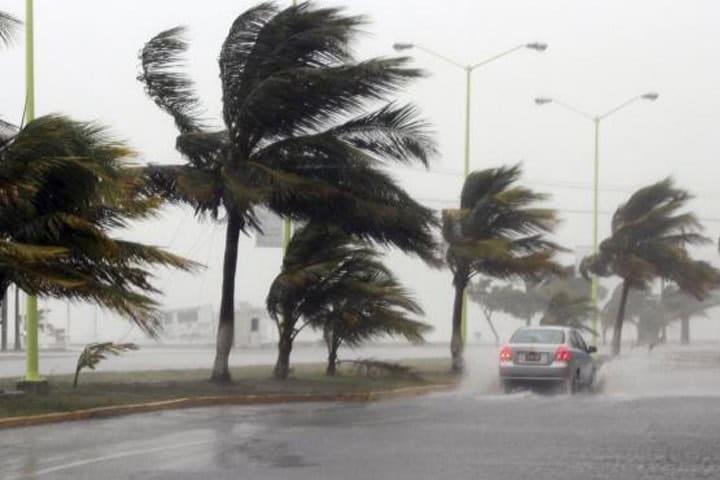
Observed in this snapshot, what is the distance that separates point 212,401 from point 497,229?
44.7ft

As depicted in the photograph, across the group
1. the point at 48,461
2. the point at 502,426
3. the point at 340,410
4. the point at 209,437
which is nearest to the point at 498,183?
the point at 340,410

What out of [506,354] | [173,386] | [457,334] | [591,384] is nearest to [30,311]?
[173,386]

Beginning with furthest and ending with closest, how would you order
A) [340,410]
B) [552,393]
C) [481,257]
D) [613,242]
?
[613,242], [481,257], [552,393], [340,410]

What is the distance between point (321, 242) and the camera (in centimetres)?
2759

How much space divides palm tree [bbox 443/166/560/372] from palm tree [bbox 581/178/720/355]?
1162 centimetres

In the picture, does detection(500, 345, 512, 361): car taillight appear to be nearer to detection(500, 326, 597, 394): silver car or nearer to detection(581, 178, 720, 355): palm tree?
detection(500, 326, 597, 394): silver car

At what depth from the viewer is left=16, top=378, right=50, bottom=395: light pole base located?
21.8 m

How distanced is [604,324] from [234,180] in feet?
177

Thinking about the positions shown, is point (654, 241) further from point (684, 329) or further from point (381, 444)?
point (684, 329)

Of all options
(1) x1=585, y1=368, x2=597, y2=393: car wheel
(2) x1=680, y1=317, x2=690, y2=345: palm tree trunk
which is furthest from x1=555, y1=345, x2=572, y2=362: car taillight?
(2) x1=680, y1=317, x2=690, y2=345: palm tree trunk

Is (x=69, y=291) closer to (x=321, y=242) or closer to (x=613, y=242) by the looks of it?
(x=321, y=242)

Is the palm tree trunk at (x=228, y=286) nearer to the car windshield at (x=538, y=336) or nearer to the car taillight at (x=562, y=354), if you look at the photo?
the car windshield at (x=538, y=336)

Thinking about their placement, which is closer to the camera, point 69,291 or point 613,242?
point 69,291

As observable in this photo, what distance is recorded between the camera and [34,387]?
21875 millimetres
